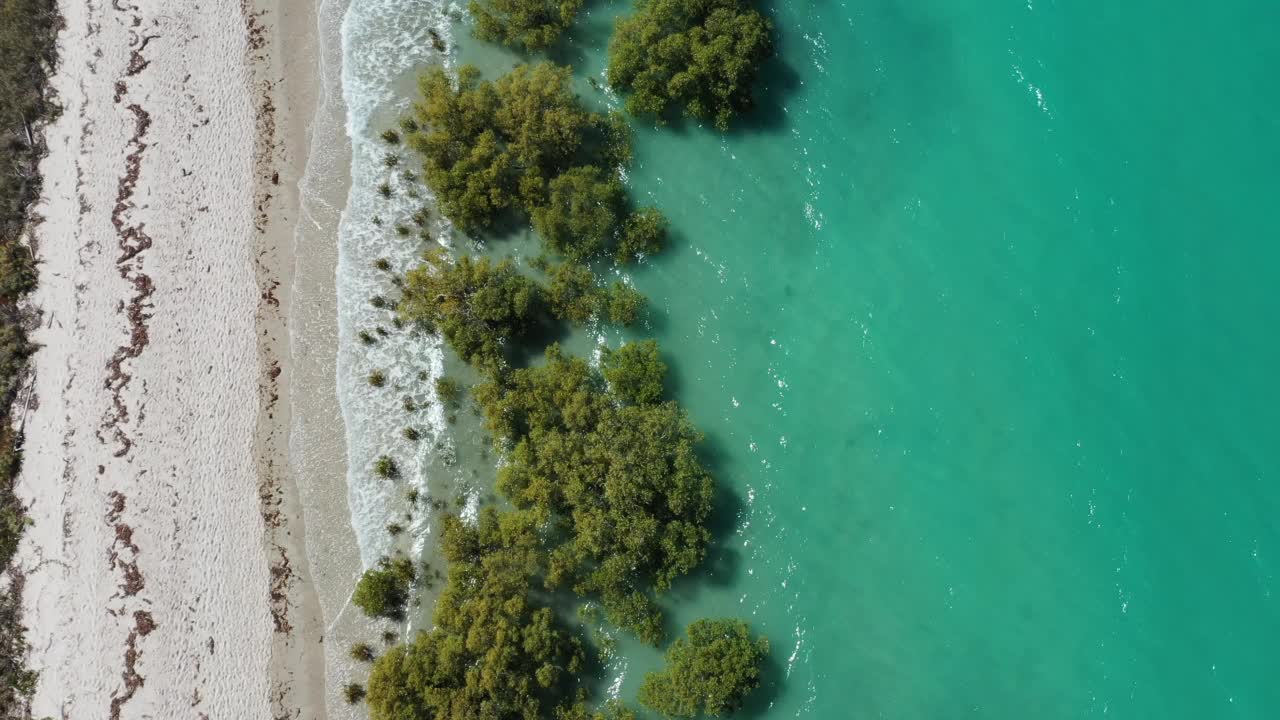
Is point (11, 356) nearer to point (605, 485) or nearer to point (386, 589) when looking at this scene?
point (386, 589)

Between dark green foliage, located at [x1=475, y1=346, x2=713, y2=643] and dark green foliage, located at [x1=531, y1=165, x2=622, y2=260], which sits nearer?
dark green foliage, located at [x1=475, y1=346, x2=713, y2=643]

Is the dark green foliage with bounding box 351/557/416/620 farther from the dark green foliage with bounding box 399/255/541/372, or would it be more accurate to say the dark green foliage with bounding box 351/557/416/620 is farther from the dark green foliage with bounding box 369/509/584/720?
the dark green foliage with bounding box 399/255/541/372

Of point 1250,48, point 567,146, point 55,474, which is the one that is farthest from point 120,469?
point 1250,48

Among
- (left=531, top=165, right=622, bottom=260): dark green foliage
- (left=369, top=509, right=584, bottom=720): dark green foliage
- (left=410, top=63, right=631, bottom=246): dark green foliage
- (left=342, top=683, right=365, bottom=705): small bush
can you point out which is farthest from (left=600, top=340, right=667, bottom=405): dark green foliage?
(left=342, top=683, right=365, bottom=705): small bush

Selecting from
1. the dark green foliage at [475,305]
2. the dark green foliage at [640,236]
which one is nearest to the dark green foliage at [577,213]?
the dark green foliage at [640,236]

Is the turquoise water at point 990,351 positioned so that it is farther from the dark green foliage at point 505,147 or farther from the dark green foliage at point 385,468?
the dark green foliage at point 385,468

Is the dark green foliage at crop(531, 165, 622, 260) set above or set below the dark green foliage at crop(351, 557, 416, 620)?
above

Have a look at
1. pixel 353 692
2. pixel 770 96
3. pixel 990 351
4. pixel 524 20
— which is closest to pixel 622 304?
pixel 770 96
